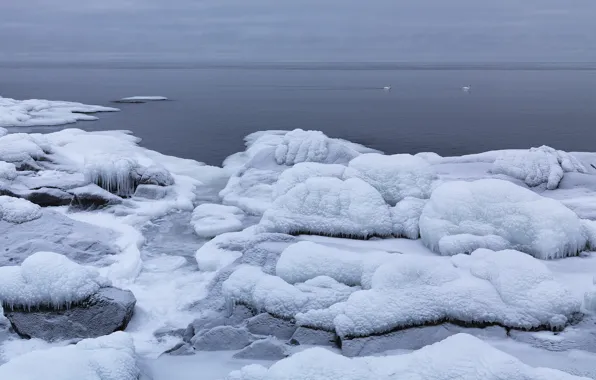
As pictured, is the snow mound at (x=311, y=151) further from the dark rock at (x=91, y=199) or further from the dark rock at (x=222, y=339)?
the dark rock at (x=222, y=339)

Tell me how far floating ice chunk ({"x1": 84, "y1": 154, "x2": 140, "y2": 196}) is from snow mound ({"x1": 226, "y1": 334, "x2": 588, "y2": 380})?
11840mm

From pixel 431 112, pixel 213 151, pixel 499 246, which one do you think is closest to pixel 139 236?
pixel 499 246

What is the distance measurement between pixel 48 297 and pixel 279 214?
17.5 feet

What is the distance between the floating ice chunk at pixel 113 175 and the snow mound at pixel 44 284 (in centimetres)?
775

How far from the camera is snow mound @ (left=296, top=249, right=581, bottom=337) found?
7941 millimetres

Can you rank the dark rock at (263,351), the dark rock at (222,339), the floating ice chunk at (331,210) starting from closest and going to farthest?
1. the dark rock at (263,351)
2. the dark rock at (222,339)
3. the floating ice chunk at (331,210)

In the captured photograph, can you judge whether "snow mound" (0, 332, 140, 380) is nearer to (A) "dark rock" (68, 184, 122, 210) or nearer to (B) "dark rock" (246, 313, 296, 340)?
(B) "dark rock" (246, 313, 296, 340)

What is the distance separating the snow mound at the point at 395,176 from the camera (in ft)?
42.7

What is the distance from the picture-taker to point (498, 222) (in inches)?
421

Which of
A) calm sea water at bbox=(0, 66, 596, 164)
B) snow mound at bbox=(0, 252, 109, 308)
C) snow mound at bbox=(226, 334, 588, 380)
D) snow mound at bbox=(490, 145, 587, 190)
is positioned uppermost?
snow mound at bbox=(490, 145, 587, 190)

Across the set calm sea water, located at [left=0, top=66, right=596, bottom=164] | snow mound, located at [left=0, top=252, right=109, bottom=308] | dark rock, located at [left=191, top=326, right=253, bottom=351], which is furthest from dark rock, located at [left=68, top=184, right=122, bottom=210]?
calm sea water, located at [left=0, top=66, right=596, bottom=164]

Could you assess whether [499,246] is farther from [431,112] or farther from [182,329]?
[431,112]

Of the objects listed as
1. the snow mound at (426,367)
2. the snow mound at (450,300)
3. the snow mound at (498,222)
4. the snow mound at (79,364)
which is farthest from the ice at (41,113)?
the snow mound at (426,367)

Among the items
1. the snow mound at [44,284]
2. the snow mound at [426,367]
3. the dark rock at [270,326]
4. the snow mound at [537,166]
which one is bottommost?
the dark rock at [270,326]
